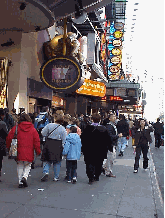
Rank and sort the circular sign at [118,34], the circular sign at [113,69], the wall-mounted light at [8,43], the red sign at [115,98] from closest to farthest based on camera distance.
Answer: the wall-mounted light at [8,43], the red sign at [115,98], the circular sign at [113,69], the circular sign at [118,34]

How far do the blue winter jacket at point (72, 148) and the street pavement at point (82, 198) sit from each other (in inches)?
28.1

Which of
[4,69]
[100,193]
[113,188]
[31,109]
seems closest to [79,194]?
[100,193]

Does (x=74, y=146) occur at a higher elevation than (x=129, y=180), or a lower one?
higher

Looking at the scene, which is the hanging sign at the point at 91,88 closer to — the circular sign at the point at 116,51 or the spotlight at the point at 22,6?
the spotlight at the point at 22,6

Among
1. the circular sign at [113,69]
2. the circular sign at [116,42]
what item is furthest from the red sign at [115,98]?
the circular sign at [116,42]

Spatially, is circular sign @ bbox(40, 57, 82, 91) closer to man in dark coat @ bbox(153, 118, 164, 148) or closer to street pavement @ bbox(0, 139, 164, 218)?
street pavement @ bbox(0, 139, 164, 218)

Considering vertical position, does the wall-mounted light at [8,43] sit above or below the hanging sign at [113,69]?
below

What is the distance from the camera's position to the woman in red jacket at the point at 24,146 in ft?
23.6

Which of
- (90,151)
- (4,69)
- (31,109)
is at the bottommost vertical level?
(90,151)

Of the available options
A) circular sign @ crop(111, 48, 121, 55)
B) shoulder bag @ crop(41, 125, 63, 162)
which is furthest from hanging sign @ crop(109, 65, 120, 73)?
shoulder bag @ crop(41, 125, 63, 162)

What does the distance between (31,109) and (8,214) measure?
39.1ft

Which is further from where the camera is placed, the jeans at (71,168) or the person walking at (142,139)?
the person walking at (142,139)

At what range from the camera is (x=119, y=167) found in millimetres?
11336

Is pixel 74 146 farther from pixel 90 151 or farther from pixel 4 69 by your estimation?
pixel 4 69
